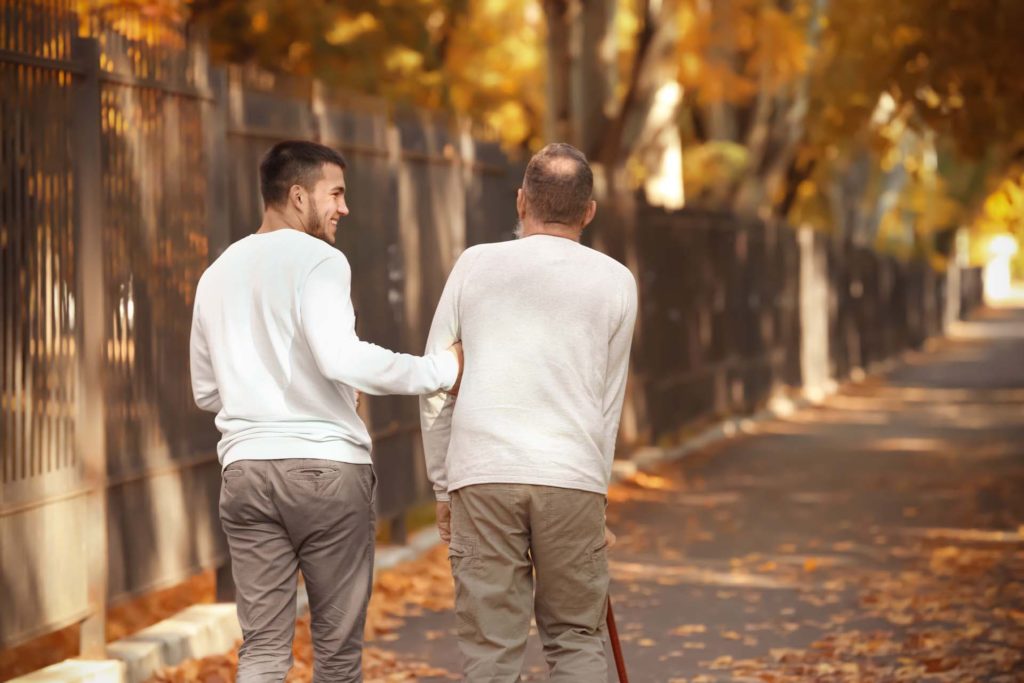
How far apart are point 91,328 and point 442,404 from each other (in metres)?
2.37

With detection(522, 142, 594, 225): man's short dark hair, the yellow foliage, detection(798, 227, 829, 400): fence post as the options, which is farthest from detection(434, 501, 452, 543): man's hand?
detection(798, 227, 829, 400): fence post

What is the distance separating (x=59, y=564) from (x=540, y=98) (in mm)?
25107

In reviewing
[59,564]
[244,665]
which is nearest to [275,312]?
[244,665]

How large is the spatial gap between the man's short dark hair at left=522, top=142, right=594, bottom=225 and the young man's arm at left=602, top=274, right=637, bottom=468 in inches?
10.2

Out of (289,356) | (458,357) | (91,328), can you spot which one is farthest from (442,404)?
(91,328)

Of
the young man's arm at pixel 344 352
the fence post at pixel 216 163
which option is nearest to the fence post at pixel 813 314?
the fence post at pixel 216 163

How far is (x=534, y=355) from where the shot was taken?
481 centimetres

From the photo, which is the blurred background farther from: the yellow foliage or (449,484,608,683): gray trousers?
(449,484,608,683): gray trousers

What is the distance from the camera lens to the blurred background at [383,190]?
6645mm

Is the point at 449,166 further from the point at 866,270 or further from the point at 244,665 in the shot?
the point at 866,270

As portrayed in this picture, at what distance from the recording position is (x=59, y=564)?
661 centimetres

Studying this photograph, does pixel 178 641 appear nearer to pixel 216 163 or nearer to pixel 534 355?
pixel 216 163

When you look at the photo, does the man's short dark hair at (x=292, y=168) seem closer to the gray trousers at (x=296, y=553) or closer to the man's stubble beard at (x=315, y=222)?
the man's stubble beard at (x=315, y=222)

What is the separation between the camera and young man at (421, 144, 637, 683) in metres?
4.81
